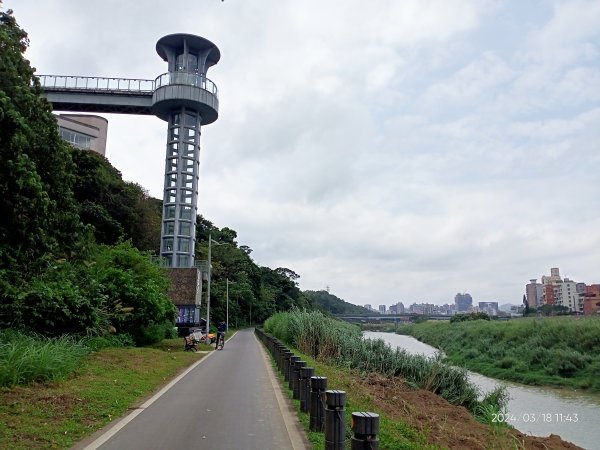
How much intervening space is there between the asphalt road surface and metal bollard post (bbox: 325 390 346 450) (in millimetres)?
818

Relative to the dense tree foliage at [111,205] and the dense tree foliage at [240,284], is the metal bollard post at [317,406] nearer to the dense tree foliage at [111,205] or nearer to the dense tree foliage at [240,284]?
the dense tree foliage at [111,205]

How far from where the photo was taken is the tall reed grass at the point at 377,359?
49.8 feet

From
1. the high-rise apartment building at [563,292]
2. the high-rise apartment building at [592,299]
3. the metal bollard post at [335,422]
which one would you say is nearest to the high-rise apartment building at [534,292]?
the high-rise apartment building at [563,292]

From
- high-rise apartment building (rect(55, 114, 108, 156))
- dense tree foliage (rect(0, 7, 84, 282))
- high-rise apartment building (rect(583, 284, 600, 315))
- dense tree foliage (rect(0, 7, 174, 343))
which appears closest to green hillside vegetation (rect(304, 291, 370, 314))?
high-rise apartment building (rect(583, 284, 600, 315))

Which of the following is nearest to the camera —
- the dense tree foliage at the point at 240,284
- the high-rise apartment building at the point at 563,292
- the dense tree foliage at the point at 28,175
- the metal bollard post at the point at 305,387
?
the metal bollard post at the point at 305,387

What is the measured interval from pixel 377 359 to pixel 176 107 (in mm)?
37976

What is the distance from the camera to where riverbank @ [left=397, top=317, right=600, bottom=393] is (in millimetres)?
29656

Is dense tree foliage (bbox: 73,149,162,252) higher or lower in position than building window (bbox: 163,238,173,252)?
higher

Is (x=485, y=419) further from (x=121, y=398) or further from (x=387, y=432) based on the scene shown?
(x=121, y=398)

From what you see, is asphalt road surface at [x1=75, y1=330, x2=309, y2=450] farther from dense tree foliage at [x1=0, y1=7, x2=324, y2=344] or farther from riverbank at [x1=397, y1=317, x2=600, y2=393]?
riverbank at [x1=397, y1=317, x2=600, y2=393]

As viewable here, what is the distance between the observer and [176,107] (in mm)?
48250

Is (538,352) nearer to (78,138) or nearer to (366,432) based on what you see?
(366,432)

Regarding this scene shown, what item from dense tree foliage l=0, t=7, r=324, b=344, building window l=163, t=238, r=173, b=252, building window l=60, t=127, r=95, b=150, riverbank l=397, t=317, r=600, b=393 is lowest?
riverbank l=397, t=317, r=600, b=393

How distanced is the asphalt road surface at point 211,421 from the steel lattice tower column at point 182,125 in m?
35.5
